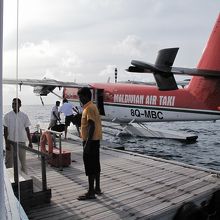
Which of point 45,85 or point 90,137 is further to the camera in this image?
point 45,85

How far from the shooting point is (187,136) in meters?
18.6

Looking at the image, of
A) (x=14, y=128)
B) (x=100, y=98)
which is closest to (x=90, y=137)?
(x=14, y=128)

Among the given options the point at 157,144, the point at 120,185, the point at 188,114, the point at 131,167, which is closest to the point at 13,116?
the point at 120,185

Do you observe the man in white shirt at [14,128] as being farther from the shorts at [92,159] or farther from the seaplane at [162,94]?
the shorts at [92,159]

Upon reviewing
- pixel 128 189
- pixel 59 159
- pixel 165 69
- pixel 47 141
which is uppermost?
pixel 165 69

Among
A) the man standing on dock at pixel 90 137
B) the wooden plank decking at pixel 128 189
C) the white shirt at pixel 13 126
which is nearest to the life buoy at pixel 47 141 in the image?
the wooden plank decking at pixel 128 189

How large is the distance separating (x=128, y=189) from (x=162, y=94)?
991 centimetres

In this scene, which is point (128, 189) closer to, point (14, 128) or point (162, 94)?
point (14, 128)

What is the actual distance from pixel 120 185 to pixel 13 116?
2.59 metres

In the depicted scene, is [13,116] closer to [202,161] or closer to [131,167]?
[131,167]

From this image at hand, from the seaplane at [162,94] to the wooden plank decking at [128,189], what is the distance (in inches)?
81.4

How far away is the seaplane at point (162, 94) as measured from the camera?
24.4 feet

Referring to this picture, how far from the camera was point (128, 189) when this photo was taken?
641cm

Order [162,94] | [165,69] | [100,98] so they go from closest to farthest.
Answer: [165,69] → [162,94] → [100,98]
